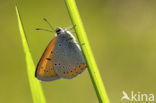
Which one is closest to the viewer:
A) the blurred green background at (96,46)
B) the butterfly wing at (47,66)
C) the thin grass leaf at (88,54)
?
the thin grass leaf at (88,54)

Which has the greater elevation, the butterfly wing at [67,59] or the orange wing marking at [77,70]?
the butterfly wing at [67,59]

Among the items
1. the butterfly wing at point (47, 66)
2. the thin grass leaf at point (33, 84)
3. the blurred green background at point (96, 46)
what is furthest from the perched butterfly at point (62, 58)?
the blurred green background at point (96, 46)

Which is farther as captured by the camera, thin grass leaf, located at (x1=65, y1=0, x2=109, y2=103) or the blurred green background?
the blurred green background

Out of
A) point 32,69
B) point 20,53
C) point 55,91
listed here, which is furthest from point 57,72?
point 20,53

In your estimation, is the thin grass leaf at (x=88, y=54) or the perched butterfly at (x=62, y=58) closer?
the thin grass leaf at (x=88, y=54)

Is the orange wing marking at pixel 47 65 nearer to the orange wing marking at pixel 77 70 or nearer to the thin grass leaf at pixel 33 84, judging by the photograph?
the orange wing marking at pixel 77 70

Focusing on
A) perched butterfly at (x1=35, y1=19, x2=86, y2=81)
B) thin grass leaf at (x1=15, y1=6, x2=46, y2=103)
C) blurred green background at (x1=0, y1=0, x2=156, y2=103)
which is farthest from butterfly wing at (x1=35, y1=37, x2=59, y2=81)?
blurred green background at (x1=0, y1=0, x2=156, y2=103)

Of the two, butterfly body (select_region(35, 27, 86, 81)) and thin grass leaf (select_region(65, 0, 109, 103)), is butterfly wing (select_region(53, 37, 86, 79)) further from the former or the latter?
thin grass leaf (select_region(65, 0, 109, 103))

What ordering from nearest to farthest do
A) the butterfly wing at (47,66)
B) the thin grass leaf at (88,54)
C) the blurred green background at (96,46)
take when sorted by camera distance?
the thin grass leaf at (88,54) < the butterfly wing at (47,66) < the blurred green background at (96,46)
